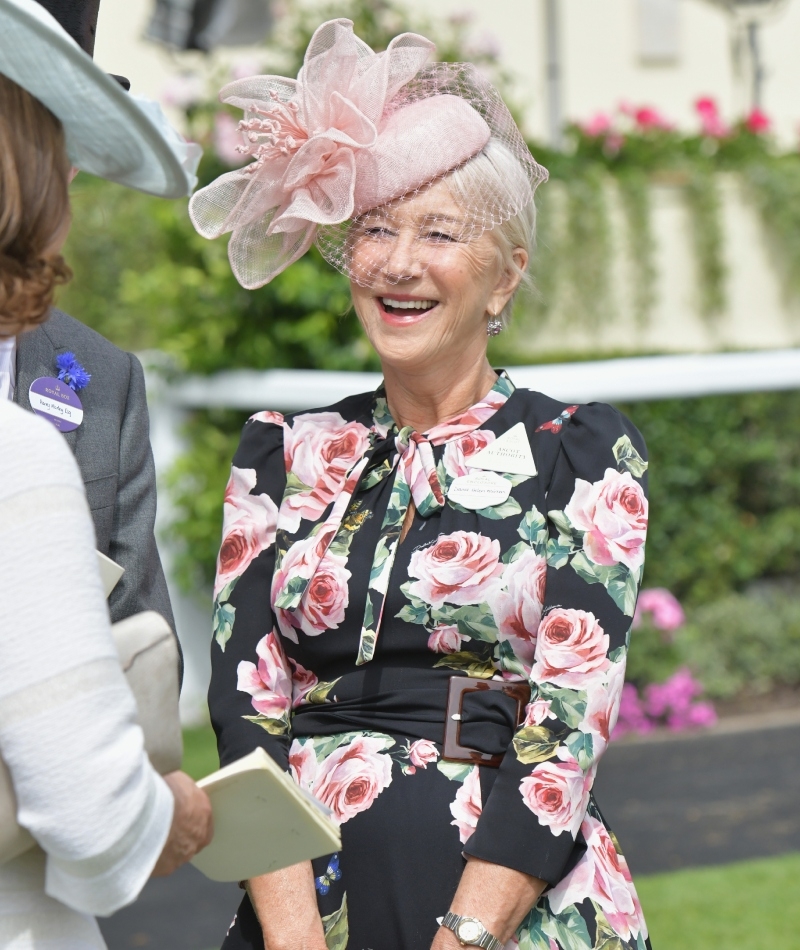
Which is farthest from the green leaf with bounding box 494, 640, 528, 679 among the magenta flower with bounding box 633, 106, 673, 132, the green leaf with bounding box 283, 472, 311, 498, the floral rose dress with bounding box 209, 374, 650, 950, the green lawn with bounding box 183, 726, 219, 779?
the magenta flower with bounding box 633, 106, 673, 132

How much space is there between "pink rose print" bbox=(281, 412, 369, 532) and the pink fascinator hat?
11.8 inches

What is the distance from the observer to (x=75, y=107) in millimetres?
1560

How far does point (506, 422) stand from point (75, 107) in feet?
3.53

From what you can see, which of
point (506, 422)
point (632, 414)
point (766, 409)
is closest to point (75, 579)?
point (506, 422)

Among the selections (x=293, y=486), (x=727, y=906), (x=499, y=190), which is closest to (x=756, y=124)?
(x=727, y=906)

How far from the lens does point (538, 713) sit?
2178 mm

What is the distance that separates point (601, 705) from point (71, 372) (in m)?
1.09

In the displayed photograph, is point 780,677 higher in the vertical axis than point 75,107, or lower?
lower

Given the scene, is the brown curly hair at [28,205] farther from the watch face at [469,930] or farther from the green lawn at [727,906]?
the green lawn at [727,906]

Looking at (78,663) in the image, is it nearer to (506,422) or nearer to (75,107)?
(75,107)

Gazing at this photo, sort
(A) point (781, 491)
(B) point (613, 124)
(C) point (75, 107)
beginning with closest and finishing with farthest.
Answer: (C) point (75, 107), (A) point (781, 491), (B) point (613, 124)

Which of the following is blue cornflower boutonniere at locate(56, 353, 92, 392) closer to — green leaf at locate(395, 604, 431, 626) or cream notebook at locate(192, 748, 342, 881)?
green leaf at locate(395, 604, 431, 626)

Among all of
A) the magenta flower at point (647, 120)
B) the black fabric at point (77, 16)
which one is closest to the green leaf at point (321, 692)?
the black fabric at point (77, 16)

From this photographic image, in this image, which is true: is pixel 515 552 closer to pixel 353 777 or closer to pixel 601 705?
pixel 601 705
